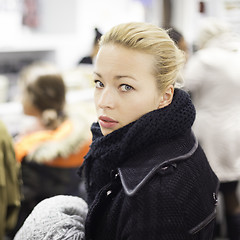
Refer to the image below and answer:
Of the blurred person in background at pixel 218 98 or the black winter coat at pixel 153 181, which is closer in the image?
the black winter coat at pixel 153 181

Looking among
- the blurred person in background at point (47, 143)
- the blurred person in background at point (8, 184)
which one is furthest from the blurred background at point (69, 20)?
the blurred person in background at point (8, 184)

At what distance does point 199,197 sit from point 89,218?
0.93 feet

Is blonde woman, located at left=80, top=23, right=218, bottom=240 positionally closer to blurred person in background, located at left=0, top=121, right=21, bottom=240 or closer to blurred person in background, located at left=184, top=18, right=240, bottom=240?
blurred person in background, located at left=0, top=121, right=21, bottom=240

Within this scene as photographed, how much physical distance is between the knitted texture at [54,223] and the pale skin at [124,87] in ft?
0.84

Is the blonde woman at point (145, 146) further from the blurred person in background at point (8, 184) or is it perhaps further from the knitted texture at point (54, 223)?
the blurred person in background at point (8, 184)

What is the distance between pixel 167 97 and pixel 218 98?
4.25 ft

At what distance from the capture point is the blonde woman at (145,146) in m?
0.81

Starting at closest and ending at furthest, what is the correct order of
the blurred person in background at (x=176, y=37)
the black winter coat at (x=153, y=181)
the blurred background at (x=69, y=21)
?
the black winter coat at (x=153, y=181)
the blurred person in background at (x=176, y=37)
the blurred background at (x=69, y=21)

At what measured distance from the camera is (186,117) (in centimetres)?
89

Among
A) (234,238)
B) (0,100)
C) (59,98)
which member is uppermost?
(59,98)

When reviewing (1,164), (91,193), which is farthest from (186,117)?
(1,164)

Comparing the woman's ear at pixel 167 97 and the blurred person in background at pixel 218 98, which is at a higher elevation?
the woman's ear at pixel 167 97

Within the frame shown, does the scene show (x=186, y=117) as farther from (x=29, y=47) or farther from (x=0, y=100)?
(x=29, y=47)

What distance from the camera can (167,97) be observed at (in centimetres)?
92
